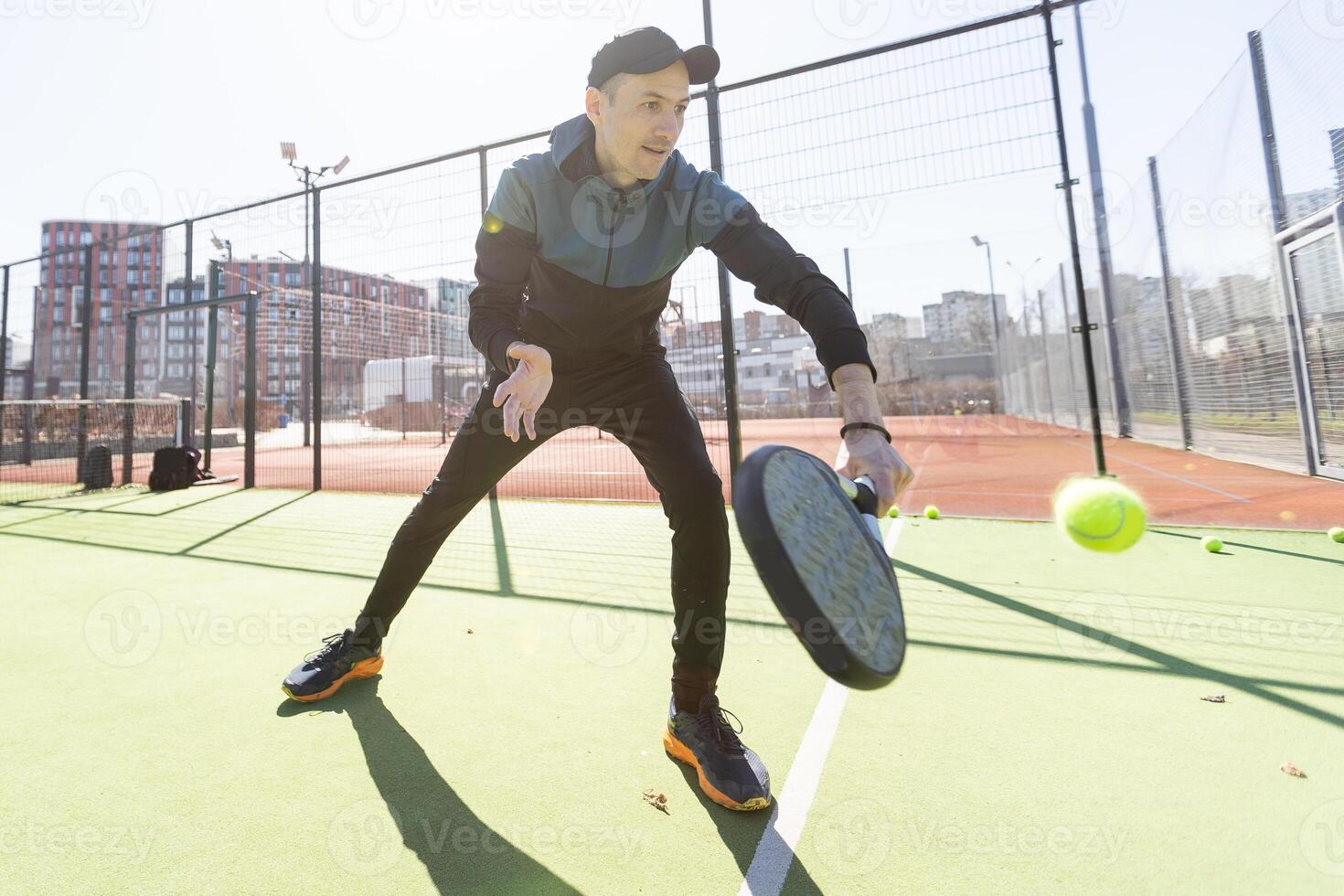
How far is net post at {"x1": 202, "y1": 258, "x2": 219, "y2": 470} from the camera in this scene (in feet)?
33.3

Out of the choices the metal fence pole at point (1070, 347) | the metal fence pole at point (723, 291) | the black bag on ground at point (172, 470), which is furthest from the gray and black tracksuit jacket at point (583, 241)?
the metal fence pole at point (1070, 347)

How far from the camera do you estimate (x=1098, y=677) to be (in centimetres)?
235

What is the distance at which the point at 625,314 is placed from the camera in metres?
2.08

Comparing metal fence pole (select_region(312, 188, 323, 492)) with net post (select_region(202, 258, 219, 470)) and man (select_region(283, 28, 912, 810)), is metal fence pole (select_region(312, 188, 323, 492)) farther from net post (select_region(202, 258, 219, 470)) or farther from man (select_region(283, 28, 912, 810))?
man (select_region(283, 28, 912, 810))

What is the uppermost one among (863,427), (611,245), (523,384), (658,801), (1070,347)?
(611,245)

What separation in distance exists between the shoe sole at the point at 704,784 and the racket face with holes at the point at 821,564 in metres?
0.69

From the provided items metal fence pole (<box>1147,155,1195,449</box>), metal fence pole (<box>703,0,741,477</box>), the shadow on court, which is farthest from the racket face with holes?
metal fence pole (<box>1147,155,1195,449</box>)

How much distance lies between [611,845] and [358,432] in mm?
18261

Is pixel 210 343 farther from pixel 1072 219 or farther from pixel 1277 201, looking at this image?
pixel 1277 201

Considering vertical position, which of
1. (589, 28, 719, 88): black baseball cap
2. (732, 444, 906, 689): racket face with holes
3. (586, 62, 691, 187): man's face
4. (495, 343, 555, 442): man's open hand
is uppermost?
(589, 28, 719, 88): black baseball cap

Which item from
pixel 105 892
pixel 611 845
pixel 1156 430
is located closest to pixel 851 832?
pixel 611 845

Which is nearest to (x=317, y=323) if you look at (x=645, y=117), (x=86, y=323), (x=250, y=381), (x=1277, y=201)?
(x=250, y=381)

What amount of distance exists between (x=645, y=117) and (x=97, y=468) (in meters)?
11.9

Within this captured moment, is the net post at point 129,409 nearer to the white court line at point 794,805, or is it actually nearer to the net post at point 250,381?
the net post at point 250,381
